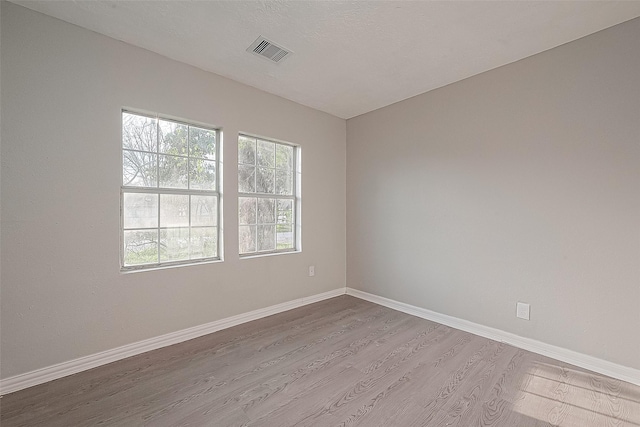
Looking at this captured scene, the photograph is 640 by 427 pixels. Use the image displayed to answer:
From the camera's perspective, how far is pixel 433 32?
223 centimetres

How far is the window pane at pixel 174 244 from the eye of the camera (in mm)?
2623

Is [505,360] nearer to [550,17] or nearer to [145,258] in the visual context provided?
[550,17]

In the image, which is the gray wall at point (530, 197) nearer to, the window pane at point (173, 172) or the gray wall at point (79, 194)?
the gray wall at point (79, 194)

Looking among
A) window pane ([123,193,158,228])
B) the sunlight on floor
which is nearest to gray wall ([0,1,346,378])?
window pane ([123,193,158,228])

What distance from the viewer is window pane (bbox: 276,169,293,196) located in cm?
352

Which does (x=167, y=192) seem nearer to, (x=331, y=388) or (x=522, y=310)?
(x=331, y=388)

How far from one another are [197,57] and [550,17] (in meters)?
2.79

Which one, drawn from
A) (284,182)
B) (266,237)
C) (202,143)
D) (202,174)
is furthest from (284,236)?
(202,143)

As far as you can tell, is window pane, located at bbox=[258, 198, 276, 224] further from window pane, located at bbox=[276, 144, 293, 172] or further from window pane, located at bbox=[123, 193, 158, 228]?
window pane, located at bbox=[123, 193, 158, 228]

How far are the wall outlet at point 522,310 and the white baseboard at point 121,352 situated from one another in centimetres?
236

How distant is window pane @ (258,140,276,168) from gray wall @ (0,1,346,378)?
0.41m

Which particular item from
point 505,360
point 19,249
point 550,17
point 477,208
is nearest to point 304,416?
point 505,360

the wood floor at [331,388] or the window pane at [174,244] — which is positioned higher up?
the window pane at [174,244]

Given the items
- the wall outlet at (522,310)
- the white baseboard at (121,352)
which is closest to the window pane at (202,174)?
the white baseboard at (121,352)
